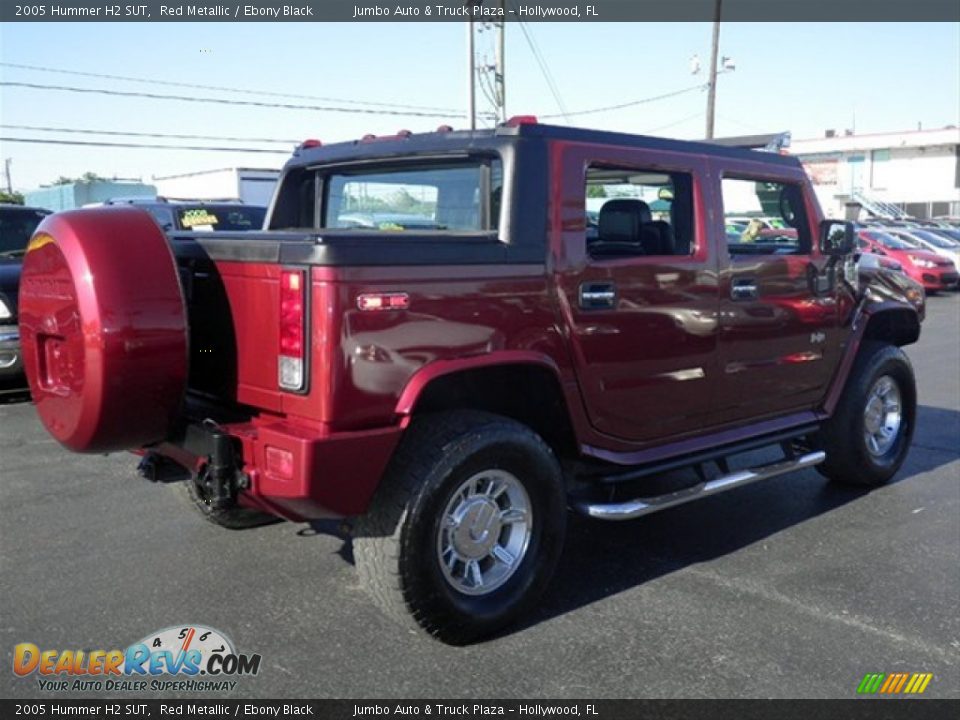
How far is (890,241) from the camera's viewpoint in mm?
23203

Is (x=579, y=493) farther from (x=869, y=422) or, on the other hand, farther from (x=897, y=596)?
(x=869, y=422)

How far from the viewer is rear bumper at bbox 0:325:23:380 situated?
7305 mm

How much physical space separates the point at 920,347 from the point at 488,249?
1077 centimetres

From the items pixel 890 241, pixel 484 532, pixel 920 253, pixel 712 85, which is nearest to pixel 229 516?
pixel 484 532

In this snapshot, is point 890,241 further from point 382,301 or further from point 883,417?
point 382,301

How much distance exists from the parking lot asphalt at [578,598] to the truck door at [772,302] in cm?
77

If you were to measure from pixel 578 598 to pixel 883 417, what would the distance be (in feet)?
9.74

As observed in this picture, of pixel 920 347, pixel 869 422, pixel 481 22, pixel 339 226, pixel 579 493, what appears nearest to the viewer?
pixel 579 493

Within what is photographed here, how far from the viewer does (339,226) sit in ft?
15.6

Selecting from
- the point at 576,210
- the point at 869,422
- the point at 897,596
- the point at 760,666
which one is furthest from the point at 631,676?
the point at 869,422

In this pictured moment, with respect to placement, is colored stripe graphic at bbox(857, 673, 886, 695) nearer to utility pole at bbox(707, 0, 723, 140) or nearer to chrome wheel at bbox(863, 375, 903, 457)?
chrome wheel at bbox(863, 375, 903, 457)

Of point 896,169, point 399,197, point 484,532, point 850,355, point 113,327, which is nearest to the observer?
point 113,327

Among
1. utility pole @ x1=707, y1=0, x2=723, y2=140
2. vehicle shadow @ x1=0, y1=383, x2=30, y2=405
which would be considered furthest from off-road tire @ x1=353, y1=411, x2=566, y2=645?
utility pole @ x1=707, y1=0, x2=723, y2=140

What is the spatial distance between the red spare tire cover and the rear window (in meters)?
1.33
